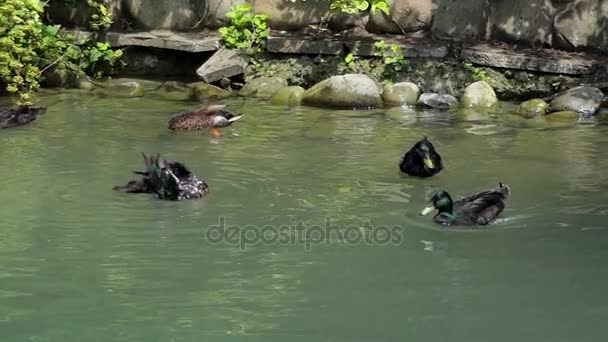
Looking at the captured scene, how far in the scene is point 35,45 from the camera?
43.8 ft

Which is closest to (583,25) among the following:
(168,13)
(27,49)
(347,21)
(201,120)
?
(347,21)

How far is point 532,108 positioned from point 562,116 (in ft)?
1.73

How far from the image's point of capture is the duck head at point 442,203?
691cm

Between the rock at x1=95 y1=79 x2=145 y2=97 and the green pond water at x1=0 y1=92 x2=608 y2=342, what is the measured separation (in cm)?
326

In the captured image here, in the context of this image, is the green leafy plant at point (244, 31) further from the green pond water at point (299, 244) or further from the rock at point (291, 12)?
the green pond water at point (299, 244)

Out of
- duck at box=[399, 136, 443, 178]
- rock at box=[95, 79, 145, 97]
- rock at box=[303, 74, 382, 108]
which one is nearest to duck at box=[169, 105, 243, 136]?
rock at box=[303, 74, 382, 108]

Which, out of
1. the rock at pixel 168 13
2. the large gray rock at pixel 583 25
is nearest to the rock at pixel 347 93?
the large gray rock at pixel 583 25

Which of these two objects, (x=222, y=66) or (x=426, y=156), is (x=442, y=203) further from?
(x=222, y=66)

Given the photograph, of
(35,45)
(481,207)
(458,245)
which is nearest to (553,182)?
(481,207)

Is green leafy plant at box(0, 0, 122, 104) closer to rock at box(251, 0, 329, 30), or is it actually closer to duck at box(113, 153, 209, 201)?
rock at box(251, 0, 329, 30)

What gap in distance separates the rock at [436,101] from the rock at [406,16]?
177cm

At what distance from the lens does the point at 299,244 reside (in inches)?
259

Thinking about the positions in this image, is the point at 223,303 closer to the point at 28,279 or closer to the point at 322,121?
the point at 28,279

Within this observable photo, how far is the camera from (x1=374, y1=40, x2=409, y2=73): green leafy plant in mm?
13594
